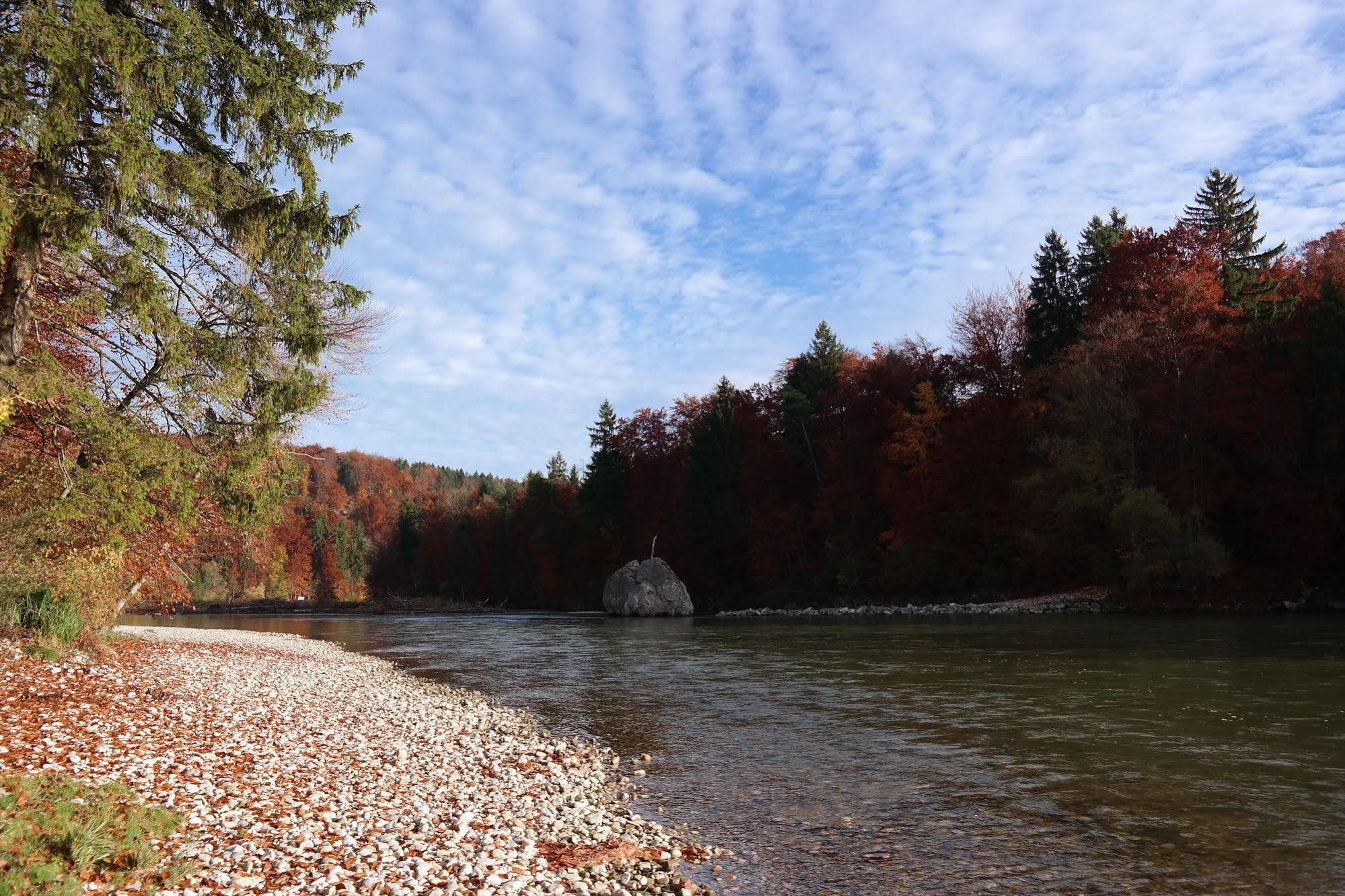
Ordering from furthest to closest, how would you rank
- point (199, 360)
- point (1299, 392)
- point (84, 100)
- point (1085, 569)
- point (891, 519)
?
point (891, 519) → point (1085, 569) → point (1299, 392) → point (199, 360) → point (84, 100)

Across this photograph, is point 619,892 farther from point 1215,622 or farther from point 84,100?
point 1215,622

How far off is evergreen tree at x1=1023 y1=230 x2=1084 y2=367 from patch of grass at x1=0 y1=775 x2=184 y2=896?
156 ft

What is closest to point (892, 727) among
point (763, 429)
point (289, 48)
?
point (289, 48)

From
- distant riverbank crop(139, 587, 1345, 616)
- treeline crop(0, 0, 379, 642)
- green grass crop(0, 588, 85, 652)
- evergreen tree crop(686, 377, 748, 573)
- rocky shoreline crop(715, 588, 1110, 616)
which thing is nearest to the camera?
treeline crop(0, 0, 379, 642)

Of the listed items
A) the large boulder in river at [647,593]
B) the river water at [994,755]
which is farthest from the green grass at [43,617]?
the large boulder in river at [647,593]

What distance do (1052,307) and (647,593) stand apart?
32.6 metres

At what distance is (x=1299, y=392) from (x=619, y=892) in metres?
40.9

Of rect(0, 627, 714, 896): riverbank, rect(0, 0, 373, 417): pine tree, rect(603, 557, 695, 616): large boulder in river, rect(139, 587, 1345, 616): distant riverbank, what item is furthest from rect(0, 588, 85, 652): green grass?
rect(603, 557, 695, 616): large boulder in river

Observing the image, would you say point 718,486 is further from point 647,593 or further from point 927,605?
point 927,605

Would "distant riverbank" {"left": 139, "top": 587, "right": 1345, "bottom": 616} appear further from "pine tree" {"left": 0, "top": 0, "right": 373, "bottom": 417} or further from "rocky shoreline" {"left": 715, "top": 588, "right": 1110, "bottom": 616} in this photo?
"pine tree" {"left": 0, "top": 0, "right": 373, "bottom": 417}

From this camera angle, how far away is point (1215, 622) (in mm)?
27625

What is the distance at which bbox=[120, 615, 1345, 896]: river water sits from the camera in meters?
6.64

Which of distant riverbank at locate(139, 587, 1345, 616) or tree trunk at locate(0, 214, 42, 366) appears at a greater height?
tree trunk at locate(0, 214, 42, 366)

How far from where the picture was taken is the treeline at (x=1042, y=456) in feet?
112
